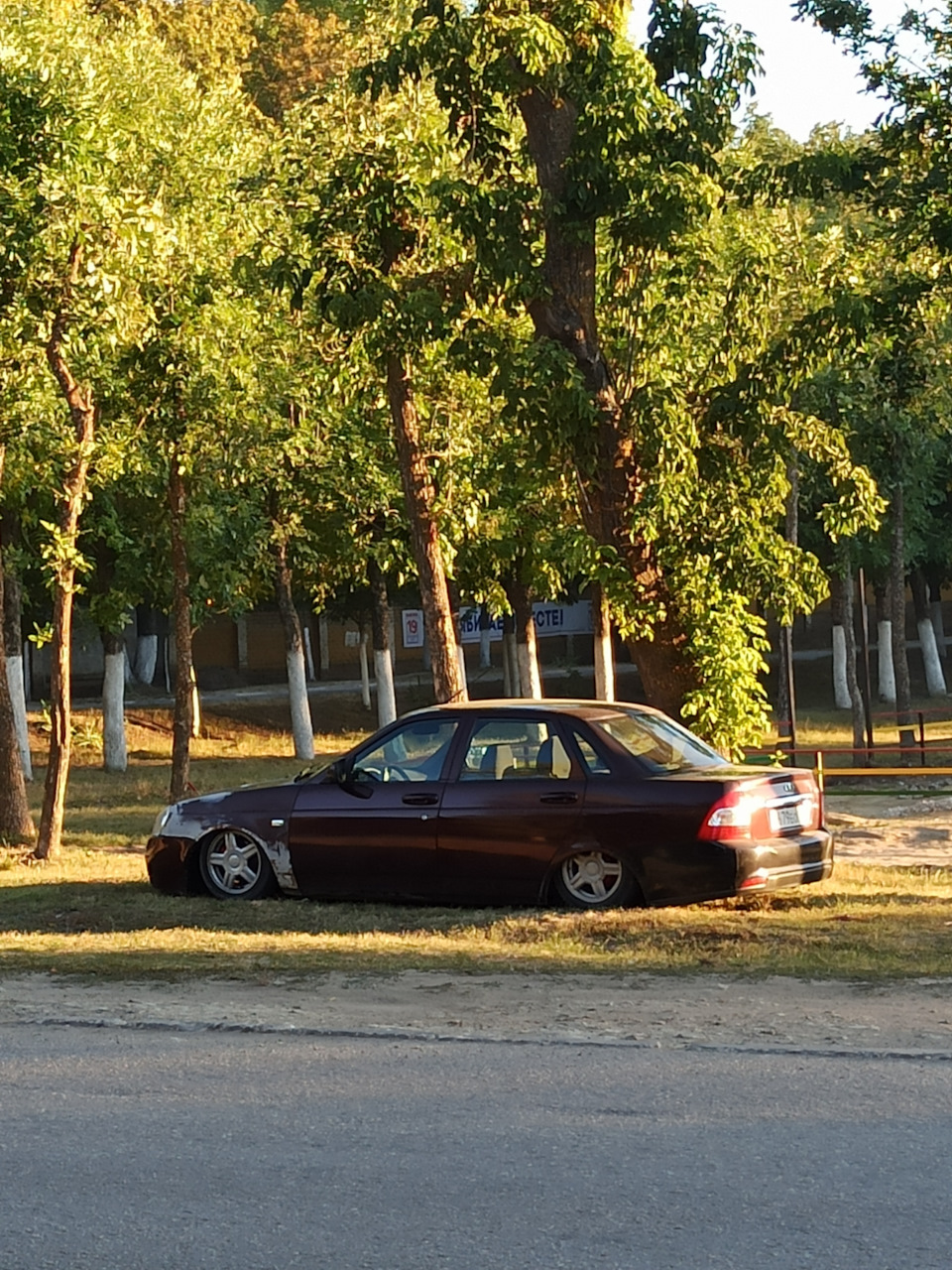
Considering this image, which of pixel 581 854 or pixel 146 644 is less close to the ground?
pixel 146 644

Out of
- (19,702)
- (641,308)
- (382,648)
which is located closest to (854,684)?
(382,648)

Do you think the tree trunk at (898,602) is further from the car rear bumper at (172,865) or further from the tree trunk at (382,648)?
the car rear bumper at (172,865)

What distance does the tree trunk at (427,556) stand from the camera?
19.6 m

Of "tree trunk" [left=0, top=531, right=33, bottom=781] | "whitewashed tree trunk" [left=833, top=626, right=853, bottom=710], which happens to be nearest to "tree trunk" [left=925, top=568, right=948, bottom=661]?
"whitewashed tree trunk" [left=833, top=626, right=853, bottom=710]

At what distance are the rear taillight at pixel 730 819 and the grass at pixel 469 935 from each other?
22.6 inches

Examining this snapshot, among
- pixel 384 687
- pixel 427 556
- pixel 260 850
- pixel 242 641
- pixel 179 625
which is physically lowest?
pixel 260 850

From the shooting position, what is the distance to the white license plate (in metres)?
12.2

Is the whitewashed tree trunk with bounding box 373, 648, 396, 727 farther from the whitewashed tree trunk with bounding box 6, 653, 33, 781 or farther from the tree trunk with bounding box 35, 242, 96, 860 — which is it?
the tree trunk with bounding box 35, 242, 96, 860

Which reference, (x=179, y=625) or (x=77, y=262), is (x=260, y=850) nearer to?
(x=77, y=262)

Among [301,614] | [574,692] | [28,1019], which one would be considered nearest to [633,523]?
[28,1019]

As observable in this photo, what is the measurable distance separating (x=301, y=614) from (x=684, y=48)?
139 feet

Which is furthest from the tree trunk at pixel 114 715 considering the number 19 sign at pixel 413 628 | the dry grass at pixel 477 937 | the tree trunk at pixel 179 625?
the dry grass at pixel 477 937

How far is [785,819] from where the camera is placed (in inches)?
485

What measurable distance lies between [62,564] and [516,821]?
615 centimetres
